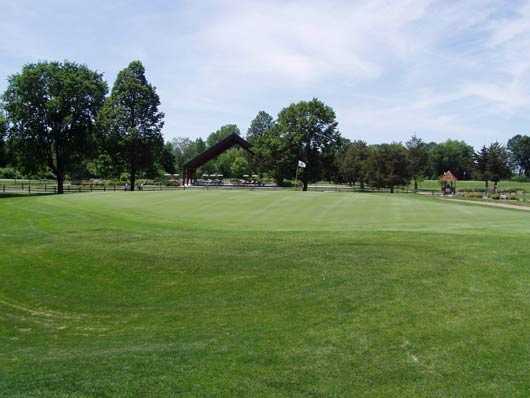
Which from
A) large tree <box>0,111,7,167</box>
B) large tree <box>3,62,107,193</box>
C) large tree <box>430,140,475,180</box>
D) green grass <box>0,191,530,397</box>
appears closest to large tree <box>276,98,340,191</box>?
large tree <box>3,62,107,193</box>

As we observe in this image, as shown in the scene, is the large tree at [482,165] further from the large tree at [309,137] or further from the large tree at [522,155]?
the large tree at [522,155]

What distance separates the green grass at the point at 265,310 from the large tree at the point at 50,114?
44079 millimetres

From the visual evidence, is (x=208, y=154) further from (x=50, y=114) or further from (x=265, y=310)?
A: (x=265, y=310)

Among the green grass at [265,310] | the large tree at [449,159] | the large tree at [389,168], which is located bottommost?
the green grass at [265,310]

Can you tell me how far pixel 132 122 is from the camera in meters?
65.9

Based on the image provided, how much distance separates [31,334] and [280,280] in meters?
5.45

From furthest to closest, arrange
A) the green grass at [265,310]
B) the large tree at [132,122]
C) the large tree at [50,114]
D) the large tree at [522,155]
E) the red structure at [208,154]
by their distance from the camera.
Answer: the large tree at [522,155]
the red structure at [208,154]
the large tree at [132,122]
the large tree at [50,114]
the green grass at [265,310]

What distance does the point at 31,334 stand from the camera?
10055 millimetres

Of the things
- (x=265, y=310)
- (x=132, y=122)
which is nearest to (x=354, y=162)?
(x=132, y=122)

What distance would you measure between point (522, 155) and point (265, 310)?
176 metres

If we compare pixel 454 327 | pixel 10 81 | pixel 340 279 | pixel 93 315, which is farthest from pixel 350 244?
pixel 10 81

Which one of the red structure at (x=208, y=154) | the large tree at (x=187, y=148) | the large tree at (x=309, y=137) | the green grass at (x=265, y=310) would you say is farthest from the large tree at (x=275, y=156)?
the large tree at (x=187, y=148)

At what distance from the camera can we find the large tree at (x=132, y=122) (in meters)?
64.9

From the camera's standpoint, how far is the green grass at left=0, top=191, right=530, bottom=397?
7.32 meters
